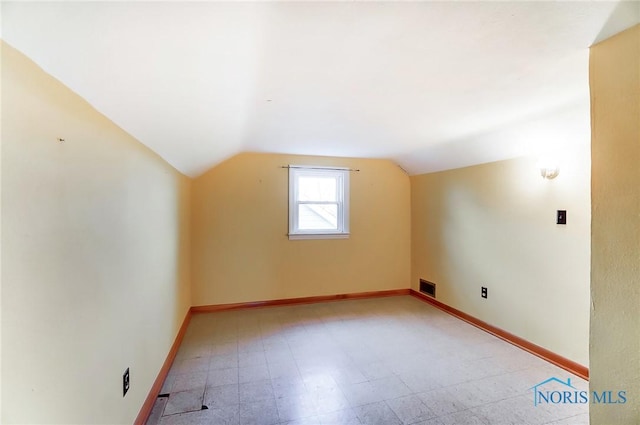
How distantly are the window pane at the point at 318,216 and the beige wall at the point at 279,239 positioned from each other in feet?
0.72

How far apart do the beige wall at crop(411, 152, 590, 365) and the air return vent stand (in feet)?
0.35

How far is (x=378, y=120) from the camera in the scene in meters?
2.23

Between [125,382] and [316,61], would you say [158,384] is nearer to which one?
[125,382]

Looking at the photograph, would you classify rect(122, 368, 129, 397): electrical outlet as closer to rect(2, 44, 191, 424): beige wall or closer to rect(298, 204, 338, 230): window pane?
rect(2, 44, 191, 424): beige wall

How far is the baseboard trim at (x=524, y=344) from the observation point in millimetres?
2187

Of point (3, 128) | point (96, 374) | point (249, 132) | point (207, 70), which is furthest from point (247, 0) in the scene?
point (249, 132)

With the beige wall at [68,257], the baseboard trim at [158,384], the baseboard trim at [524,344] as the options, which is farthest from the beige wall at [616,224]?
the baseboard trim at [158,384]

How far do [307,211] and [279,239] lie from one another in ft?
A: 1.88

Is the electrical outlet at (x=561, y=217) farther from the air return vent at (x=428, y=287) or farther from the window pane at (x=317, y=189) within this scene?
the window pane at (x=317, y=189)

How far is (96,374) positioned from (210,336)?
1798 mm

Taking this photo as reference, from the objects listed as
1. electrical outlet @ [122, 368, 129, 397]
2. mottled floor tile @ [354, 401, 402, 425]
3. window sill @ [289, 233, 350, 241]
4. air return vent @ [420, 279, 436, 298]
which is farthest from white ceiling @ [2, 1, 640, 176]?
air return vent @ [420, 279, 436, 298]

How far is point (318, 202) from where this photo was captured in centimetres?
391

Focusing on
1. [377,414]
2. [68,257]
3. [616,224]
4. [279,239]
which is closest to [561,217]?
[616,224]

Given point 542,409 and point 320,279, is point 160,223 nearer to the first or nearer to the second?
point 320,279
